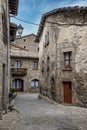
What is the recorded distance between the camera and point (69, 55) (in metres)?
18.0

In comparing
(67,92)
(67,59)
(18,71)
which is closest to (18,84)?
(18,71)

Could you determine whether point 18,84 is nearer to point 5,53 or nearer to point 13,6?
point 13,6

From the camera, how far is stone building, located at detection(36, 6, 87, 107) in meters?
16.7

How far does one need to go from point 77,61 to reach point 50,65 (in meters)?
4.44

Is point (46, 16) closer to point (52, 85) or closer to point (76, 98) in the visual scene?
point (52, 85)

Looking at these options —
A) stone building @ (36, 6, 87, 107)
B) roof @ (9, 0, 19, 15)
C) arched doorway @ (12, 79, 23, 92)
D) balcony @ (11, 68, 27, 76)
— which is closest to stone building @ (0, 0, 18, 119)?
roof @ (9, 0, 19, 15)

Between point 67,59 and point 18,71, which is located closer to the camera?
point 67,59

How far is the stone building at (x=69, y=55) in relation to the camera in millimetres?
16703

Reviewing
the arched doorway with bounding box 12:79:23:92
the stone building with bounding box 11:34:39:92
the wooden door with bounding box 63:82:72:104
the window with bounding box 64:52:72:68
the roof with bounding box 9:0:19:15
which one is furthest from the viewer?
the arched doorway with bounding box 12:79:23:92

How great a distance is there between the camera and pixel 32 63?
38125 millimetres

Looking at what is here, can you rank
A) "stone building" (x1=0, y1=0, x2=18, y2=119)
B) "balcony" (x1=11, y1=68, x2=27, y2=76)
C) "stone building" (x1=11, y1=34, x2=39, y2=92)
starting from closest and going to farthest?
"stone building" (x1=0, y1=0, x2=18, y2=119)
"balcony" (x1=11, y1=68, x2=27, y2=76)
"stone building" (x1=11, y1=34, x2=39, y2=92)

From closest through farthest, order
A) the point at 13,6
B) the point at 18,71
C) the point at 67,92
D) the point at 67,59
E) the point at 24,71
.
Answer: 1. the point at 13,6
2. the point at 67,92
3. the point at 67,59
4. the point at 18,71
5. the point at 24,71

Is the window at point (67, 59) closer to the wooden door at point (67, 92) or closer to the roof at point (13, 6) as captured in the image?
the wooden door at point (67, 92)

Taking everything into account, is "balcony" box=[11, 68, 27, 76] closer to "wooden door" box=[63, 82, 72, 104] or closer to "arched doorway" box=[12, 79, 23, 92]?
"arched doorway" box=[12, 79, 23, 92]
